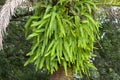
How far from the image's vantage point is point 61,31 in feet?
12.2

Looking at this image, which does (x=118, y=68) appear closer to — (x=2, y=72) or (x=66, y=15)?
(x=2, y=72)

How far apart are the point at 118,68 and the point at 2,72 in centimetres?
253

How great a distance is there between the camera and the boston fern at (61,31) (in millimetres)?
3783

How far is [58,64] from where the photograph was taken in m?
4.09

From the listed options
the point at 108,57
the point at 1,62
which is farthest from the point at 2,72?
the point at 108,57

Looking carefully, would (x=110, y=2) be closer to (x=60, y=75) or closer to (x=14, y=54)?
(x=60, y=75)

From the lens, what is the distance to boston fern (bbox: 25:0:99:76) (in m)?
3.78

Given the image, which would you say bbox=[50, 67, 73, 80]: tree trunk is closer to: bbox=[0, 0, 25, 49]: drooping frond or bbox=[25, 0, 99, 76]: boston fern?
bbox=[25, 0, 99, 76]: boston fern

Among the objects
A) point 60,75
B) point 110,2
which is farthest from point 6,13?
point 110,2

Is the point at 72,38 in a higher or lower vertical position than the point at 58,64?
higher

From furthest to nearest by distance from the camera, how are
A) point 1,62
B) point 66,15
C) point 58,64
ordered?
point 1,62
point 58,64
point 66,15

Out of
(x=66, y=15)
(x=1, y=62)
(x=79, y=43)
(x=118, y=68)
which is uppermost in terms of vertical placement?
(x=66, y=15)

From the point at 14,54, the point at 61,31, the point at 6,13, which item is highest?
the point at 6,13

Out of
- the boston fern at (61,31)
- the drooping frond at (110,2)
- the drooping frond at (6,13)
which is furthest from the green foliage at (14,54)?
the drooping frond at (6,13)
